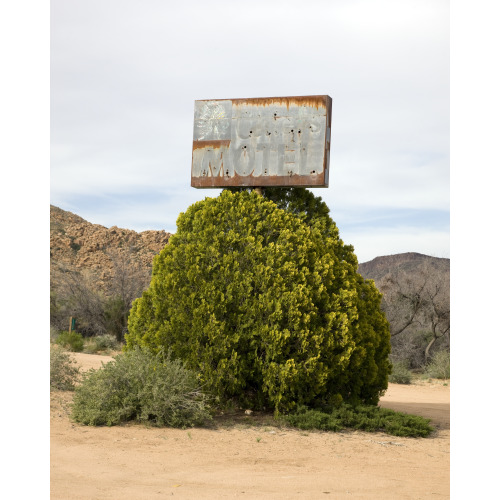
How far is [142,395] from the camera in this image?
7820 millimetres

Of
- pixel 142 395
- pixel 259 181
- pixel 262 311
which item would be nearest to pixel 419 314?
pixel 259 181

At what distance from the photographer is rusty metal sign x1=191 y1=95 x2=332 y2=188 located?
8938mm

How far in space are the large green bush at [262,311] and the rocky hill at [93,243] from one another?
124 feet

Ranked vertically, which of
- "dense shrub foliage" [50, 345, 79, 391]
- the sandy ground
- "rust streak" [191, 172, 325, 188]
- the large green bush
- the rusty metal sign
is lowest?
the sandy ground

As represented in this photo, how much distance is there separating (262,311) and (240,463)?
245 cm

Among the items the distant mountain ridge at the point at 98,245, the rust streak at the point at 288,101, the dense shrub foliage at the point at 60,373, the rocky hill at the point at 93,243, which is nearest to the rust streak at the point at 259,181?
the rust streak at the point at 288,101

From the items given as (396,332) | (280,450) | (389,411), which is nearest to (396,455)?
(280,450)

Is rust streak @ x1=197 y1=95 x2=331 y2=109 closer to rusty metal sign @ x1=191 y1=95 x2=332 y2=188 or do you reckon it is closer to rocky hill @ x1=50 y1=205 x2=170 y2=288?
rusty metal sign @ x1=191 y1=95 x2=332 y2=188

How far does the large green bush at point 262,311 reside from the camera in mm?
8156

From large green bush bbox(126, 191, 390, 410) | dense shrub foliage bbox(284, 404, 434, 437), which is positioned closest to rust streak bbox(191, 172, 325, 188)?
large green bush bbox(126, 191, 390, 410)

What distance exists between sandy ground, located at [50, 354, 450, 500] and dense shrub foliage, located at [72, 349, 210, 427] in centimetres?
20

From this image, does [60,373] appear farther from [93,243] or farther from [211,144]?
[93,243]
